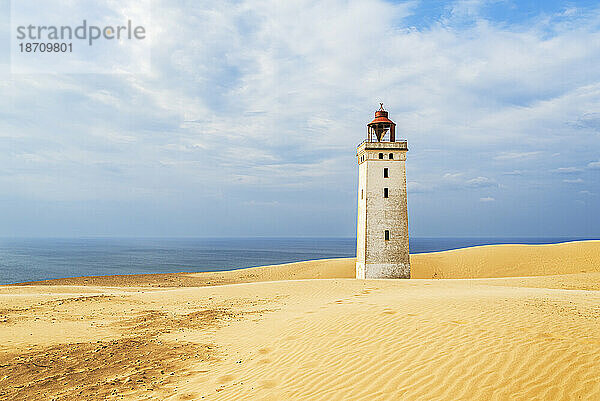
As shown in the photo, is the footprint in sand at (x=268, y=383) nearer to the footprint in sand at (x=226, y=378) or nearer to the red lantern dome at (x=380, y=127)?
the footprint in sand at (x=226, y=378)

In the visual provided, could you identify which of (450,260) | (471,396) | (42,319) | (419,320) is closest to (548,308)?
(419,320)

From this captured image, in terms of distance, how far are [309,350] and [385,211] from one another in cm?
2180

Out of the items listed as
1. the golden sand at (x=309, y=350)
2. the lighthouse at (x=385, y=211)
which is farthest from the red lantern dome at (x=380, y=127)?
the golden sand at (x=309, y=350)

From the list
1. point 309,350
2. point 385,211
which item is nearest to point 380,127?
point 385,211

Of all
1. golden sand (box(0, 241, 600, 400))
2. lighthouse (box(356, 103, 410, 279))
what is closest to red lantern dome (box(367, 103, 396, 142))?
lighthouse (box(356, 103, 410, 279))

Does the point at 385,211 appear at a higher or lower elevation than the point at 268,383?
higher

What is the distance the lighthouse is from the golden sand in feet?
47.2

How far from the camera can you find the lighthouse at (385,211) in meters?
30.1

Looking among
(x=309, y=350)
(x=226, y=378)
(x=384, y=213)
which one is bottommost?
(x=226, y=378)

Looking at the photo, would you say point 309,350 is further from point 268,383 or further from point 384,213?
point 384,213

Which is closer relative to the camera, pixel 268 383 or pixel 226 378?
pixel 268 383

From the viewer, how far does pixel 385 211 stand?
3019cm

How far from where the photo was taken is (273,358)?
927cm

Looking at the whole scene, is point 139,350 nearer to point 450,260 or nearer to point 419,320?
point 419,320
